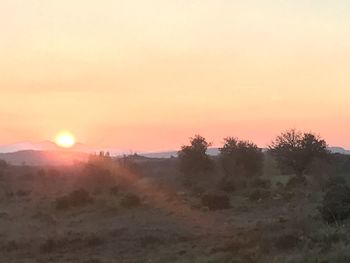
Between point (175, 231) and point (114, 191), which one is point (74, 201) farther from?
point (175, 231)

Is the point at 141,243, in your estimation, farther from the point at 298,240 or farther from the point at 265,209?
the point at 265,209

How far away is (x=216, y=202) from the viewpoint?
136 feet

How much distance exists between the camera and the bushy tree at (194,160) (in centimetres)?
6825

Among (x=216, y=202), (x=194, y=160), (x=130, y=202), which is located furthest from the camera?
(x=194, y=160)

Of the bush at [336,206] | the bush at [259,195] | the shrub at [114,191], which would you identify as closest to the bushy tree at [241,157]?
the shrub at [114,191]

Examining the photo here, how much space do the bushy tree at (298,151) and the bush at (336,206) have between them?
3871 centimetres

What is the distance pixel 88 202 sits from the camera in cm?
4722

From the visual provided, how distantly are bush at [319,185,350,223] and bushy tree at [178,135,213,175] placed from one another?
136 ft

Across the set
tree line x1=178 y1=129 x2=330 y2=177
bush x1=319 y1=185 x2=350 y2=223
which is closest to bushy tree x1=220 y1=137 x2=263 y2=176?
tree line x1=178 y1=129 x2=330 y2=177

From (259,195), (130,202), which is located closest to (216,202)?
(259,195)

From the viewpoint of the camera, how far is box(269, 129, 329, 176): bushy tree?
216 ft

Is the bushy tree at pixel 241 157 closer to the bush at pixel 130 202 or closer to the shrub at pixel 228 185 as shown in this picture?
the shrub at pixel 228 185

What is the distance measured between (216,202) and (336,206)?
17.1 meters

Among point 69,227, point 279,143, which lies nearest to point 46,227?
point 69,227
